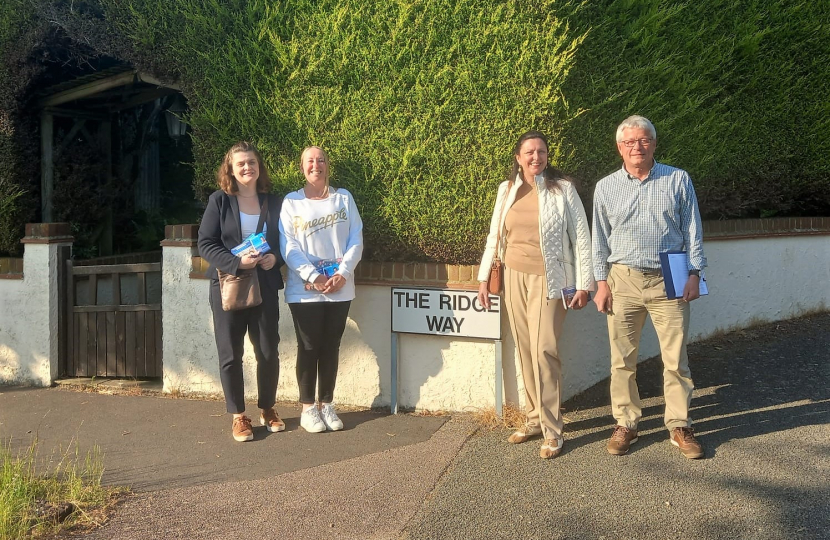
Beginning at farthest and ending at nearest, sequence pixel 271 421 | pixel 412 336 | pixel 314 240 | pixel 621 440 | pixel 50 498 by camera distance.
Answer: pixel 412 336 < pixel 271 421 < pixel 314 240 < pixel 621 440 < pixel 50 498

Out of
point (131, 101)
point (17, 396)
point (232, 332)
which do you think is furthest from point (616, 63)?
point (17, 396)

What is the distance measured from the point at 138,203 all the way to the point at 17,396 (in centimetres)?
282

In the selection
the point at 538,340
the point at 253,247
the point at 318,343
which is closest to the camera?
the point at 538,340

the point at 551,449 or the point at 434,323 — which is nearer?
the point at 551,449

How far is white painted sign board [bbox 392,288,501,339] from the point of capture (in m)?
5.27

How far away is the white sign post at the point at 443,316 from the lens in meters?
5.26

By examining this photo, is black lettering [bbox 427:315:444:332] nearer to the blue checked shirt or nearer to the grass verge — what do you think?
the blue checked shirt

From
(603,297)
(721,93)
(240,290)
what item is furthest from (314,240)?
(721,93)

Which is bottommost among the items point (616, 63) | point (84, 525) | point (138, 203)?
point (84, 525)

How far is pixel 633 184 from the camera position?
4.53 m

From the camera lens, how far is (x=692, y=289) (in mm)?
4402

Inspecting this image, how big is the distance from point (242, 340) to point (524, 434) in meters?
1.99

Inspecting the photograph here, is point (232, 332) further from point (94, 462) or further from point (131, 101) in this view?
point (131, 101)

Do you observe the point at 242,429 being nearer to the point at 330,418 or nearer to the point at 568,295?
the point at 330,418
